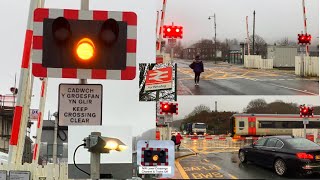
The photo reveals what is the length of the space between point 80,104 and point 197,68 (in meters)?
10.5

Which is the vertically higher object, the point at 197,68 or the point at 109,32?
the point at 197,68

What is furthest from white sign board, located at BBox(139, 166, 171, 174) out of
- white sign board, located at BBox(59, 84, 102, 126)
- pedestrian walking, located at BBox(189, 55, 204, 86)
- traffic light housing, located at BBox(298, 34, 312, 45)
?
pedestrian walking, located at BBox(189, 55, 204, 86)

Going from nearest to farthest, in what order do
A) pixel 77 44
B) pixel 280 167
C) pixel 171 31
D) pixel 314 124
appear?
pixel 77 44, pixel 171 31, pixel 280 167, pixel 314 124

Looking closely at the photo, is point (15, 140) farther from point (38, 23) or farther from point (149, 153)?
point (38, 23)

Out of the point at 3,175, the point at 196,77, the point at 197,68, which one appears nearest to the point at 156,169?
the point at 3,175

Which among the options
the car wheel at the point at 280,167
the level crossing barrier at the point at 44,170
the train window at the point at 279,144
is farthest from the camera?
the train window at the point at 279,144

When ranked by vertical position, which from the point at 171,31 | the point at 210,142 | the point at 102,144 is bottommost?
the point at 210,142

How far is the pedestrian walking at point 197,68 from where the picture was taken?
13625 millimetres

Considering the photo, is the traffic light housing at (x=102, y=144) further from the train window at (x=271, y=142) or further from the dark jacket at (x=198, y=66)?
the dark jacket at (x=198, y=66)


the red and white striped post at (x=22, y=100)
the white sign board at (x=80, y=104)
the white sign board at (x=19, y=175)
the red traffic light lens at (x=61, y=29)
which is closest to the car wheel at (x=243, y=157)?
the white sign board at (x=19, y=175)

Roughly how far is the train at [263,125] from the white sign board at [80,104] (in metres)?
19.1

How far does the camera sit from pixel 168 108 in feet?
41.0

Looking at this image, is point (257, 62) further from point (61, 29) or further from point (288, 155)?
point (61, 29)

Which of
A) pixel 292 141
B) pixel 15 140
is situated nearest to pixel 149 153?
pixel 15 140
